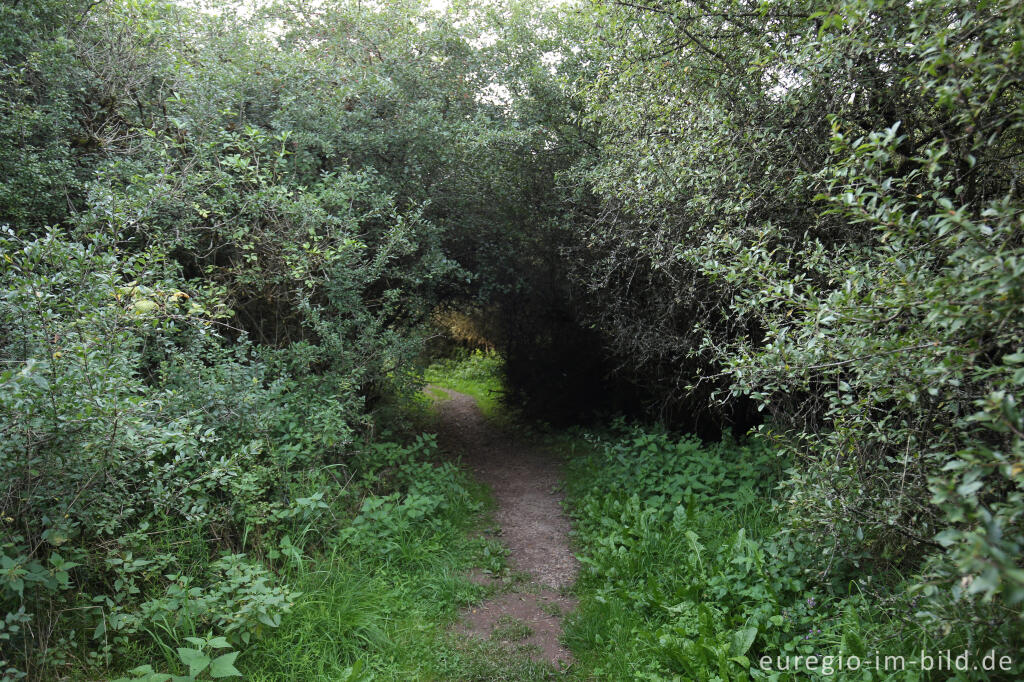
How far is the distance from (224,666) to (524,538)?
148 inches

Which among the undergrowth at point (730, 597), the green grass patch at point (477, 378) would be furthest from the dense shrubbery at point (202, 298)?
the green grass patch at point (477, 378)

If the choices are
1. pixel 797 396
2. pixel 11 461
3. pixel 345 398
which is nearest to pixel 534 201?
pixel 345 398

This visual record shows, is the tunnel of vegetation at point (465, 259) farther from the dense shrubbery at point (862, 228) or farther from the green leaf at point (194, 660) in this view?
the green leaf at point (194, 660)

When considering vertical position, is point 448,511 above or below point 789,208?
below

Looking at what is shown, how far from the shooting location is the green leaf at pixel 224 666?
10.9ft

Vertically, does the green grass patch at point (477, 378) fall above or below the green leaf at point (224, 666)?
above

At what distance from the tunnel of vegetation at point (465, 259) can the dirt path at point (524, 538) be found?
5.60ft

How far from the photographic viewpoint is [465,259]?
964 centimetres

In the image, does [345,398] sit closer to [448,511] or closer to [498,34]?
[448,511]

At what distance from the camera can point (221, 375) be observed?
16.4 ft

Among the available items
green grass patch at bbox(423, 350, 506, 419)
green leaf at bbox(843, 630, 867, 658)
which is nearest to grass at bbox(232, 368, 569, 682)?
green leaf at bbox(843, 630, 867, 658)

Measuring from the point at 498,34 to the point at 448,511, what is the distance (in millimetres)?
7526

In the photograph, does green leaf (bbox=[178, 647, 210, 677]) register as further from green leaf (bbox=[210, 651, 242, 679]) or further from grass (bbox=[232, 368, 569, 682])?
grass (bbox=[232, 368, 569, 682])

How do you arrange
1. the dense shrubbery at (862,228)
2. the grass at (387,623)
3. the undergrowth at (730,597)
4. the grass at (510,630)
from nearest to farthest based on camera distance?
1. the dense shrubbery at (862,228)
2. the undergrowth at (730,597)
3. the grass at (387,623)
4. the grass at (510,630)
